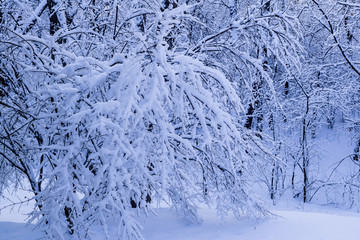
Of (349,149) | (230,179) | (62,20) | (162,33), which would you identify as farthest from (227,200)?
(349,149)

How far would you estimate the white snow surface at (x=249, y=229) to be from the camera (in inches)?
160

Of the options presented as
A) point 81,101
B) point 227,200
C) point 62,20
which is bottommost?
point 227,200

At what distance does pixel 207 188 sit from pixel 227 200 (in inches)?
13.6

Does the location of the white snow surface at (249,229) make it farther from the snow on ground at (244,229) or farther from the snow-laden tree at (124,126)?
the snow-laden tree at (124,126)

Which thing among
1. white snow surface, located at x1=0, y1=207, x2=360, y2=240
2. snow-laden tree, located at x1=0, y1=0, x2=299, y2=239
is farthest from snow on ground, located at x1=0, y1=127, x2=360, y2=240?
snow-laden tree, located at x1=0, y1=0, x2=299, y2=239

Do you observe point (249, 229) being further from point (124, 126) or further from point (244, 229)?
point (124, 126)

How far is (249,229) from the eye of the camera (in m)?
4.50

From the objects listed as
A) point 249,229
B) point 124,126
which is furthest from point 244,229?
point 124,126

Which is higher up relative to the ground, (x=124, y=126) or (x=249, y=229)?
(x=124, y=126)

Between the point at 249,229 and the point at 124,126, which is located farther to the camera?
the point at 249,229

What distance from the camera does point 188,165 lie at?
443 cm

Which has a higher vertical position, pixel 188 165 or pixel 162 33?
pixel 162 33

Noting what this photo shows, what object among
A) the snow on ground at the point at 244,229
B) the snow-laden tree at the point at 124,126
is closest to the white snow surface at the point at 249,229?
the snow on ground at the point at 244,229

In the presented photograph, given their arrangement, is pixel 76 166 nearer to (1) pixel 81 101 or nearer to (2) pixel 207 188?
(1) pixel 81 101
